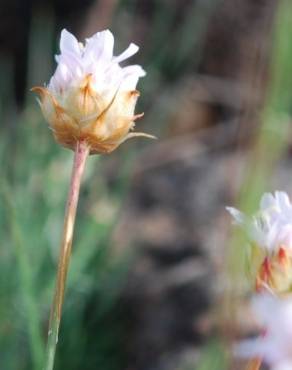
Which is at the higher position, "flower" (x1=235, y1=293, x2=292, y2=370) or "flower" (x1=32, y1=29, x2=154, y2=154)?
"flower" (x1=32, y1=29, x2=154, y2=154)

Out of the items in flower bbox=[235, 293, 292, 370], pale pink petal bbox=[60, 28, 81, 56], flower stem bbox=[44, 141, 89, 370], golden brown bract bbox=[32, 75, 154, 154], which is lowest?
flower bbox=[235, 293, 292, 370]

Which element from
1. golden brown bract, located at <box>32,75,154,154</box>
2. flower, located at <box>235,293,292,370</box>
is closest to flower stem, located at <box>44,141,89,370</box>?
golden brown bract, located at <box>32,75,154,154</box>

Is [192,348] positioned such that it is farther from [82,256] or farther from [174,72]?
[174,72]

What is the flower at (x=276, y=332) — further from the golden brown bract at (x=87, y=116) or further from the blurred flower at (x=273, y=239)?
the golden brown bract at (x=87, y=116)

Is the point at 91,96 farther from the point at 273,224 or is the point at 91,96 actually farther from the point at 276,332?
the point at 276,332

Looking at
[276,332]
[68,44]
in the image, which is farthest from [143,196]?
[276,332]

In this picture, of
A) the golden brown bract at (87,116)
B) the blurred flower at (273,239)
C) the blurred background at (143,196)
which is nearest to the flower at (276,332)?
the blurred flower at (273,239)

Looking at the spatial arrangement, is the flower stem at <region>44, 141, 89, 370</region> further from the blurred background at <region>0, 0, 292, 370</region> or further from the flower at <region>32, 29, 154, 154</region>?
the blurred background at <region>0, 0, 292, 370</region>
